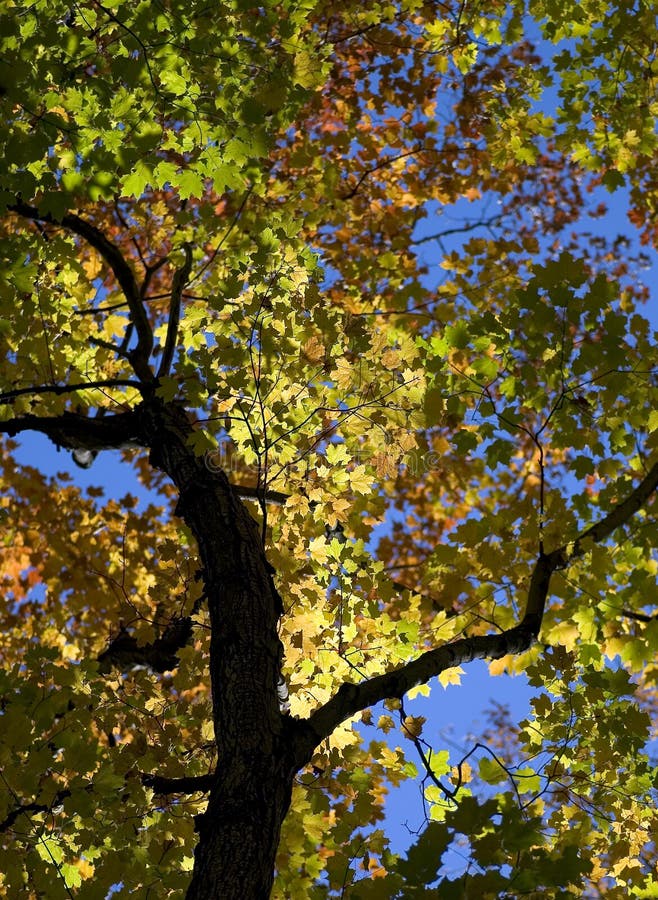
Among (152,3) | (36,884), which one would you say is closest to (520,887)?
(36,884)

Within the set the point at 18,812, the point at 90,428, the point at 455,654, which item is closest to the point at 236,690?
the point at 455,654

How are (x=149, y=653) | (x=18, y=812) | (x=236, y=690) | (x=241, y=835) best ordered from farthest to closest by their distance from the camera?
(x=149, y=653), (x=18, y=812), (x=236, y=690), (x=241, y=835)

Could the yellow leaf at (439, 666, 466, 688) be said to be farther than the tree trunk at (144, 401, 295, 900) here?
Yes

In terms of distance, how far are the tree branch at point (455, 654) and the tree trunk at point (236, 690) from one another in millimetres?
148

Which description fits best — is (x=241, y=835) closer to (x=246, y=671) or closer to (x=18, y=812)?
(x=246, y=671)

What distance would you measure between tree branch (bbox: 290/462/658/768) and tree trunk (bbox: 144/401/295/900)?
0.15 metres

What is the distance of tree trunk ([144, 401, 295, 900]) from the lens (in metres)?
2.70

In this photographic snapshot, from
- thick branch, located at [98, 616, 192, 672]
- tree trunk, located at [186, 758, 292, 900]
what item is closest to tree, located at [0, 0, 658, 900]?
tree trunk, located at [186, 758, 292, 900]

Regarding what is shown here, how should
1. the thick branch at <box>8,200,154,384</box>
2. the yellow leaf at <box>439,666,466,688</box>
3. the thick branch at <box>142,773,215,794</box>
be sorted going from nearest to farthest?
the thick branch at <box>142,773,215,794</box> < the yellow leaf at <box>439,666,466,688</box> < the thick branch at <box>8,200,154,384</box>

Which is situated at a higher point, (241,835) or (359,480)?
(359,480)

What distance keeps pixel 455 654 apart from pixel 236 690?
1.04 m

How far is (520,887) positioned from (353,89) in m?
8.14

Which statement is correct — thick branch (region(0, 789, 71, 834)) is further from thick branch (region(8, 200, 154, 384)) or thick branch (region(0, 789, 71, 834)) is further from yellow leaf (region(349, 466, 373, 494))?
thick branch (region(8, 200, 154, 384))

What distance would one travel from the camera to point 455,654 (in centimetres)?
354
